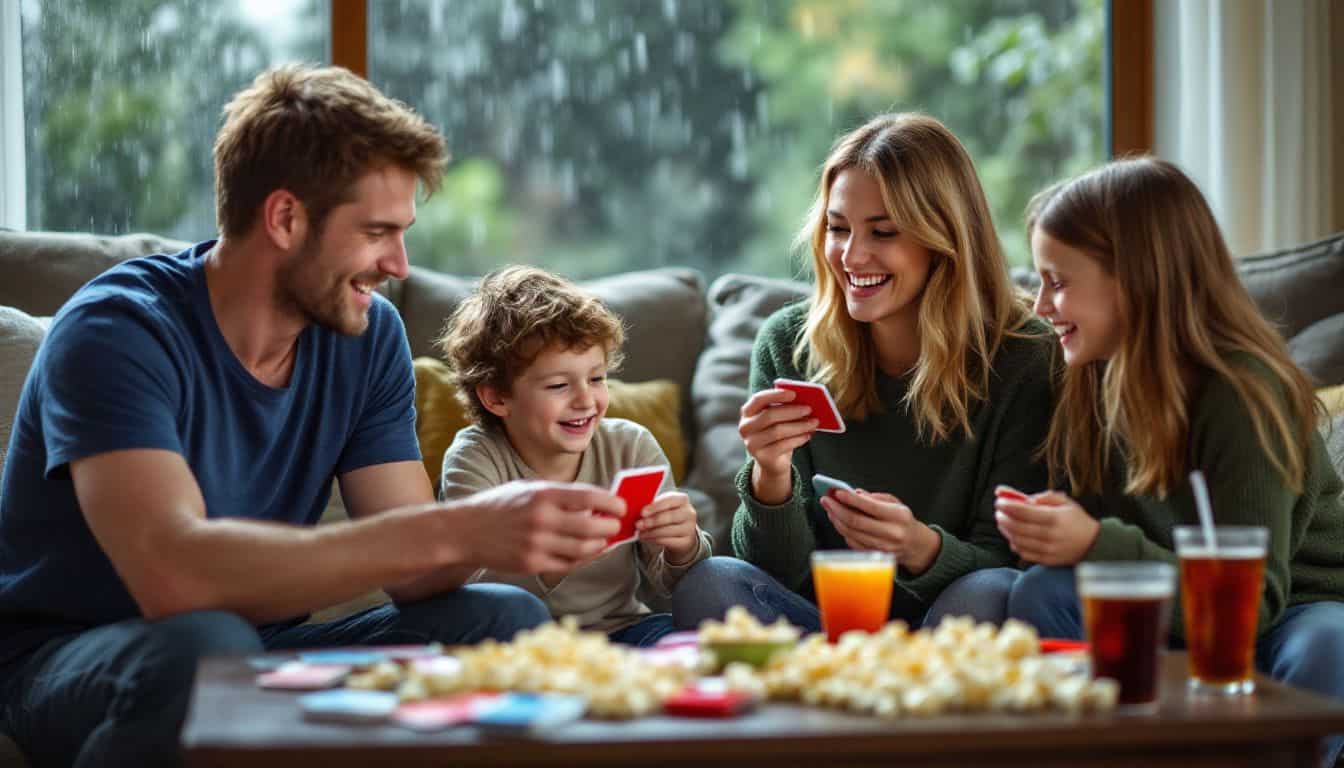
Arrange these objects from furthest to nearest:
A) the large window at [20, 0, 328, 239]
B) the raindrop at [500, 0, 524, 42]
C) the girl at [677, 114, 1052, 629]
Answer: the raindrop at [500, 0, 524, 42] < the large window at [20, 0, 328, 239] < the girl at [677, 114, 1052, 629]

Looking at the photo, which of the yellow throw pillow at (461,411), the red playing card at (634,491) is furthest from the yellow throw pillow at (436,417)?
the red playing card at (634,491)

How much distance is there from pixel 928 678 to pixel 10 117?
2925 mm

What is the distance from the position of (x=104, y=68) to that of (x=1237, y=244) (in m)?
2.91

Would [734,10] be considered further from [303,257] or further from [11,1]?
[303,257]

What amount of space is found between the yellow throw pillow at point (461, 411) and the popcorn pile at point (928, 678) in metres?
1.48

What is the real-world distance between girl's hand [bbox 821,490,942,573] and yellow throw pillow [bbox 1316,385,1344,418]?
904 mm

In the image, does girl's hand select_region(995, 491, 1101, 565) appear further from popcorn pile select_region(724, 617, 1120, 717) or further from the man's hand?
the man's hand

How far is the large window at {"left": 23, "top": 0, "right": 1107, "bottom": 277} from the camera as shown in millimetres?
3725

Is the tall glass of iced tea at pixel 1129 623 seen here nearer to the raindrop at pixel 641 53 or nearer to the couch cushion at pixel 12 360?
the couch cushion at pixel 12 360

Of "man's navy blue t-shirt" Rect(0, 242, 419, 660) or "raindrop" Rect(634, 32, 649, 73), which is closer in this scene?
"man's navy blue t-shirt" Rect(0, 242, 419, 660)

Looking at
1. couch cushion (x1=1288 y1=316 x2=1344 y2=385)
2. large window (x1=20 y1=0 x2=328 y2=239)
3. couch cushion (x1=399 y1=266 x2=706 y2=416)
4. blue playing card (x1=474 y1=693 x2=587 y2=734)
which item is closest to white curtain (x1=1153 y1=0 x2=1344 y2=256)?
couch cushion (x1=1288 y1=316 x2=1344 y2=385)

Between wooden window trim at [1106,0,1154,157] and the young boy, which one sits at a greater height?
wooden window trim at [1106,0,1154,157]

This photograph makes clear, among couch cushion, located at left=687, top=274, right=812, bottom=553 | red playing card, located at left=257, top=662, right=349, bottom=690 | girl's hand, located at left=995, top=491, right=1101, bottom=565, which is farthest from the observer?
couch cushion, located at left=687, top=274, right=812, bottom=553

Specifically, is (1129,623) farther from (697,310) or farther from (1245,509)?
(697,310)
